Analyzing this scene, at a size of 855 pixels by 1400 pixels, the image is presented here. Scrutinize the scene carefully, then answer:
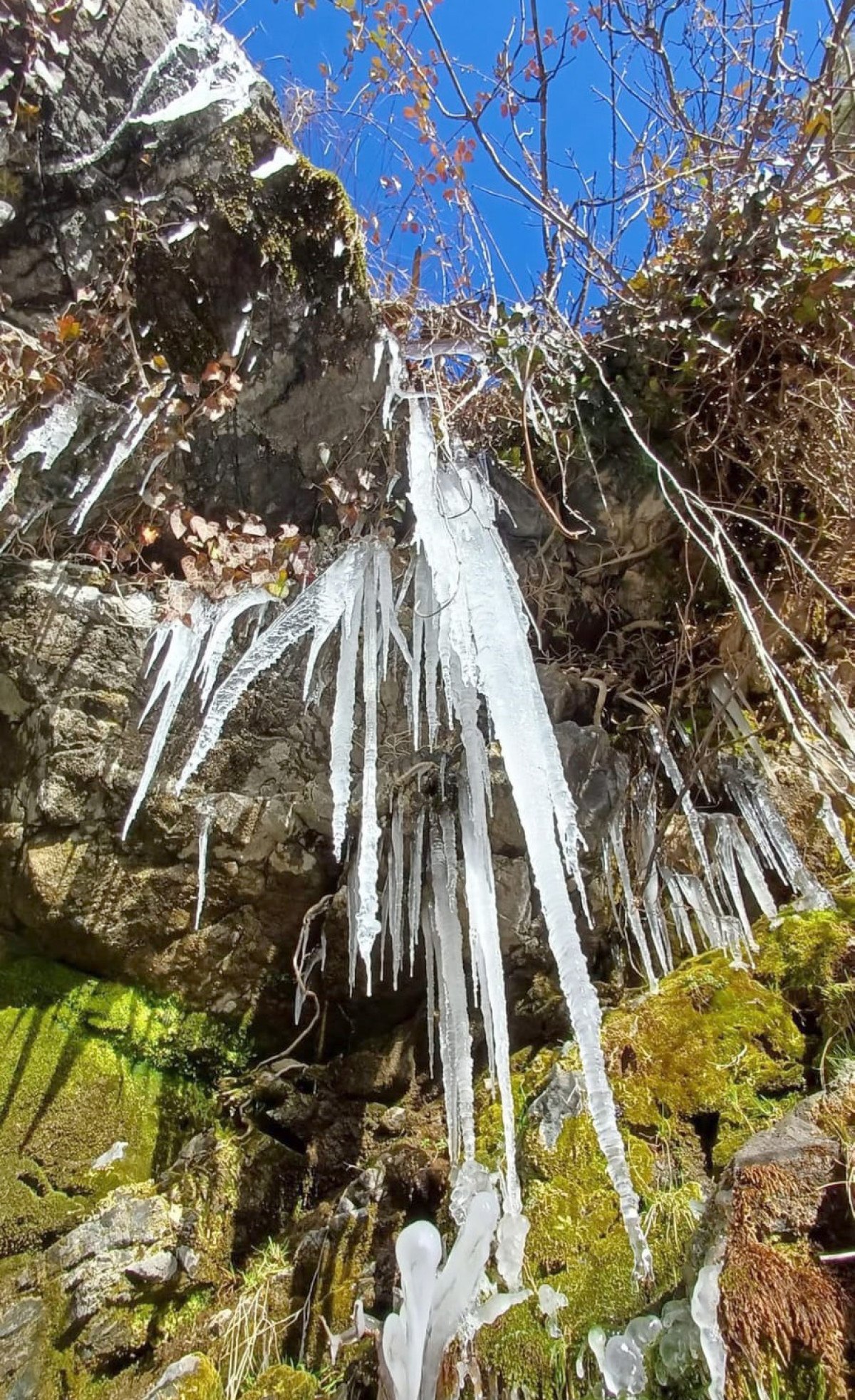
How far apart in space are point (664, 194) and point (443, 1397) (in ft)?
13.1

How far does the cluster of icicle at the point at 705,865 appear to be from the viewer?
107 inches

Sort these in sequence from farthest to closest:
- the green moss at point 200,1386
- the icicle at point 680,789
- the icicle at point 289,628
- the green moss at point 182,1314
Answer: the icicle at point 680,789 → the icicle at point 289,628 → the green moss at point 182,1314 → the green moss at point 200,1386

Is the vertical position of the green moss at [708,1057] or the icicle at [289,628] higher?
the icicle at [289,628]

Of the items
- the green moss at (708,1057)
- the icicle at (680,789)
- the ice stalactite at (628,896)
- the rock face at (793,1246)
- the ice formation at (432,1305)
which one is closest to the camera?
the rock face at (793,1246)

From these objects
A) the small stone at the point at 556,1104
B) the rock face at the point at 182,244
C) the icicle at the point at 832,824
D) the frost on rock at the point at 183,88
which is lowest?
the small stone at the point at 556,1104

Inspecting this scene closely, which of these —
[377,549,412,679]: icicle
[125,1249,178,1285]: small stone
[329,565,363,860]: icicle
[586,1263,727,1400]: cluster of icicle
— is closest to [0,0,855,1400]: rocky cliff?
[125,1249,178,1285]: small stone

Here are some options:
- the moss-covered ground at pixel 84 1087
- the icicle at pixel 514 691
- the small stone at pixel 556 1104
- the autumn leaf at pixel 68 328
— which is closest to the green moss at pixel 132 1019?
the moss-covered ground at pixel 84 1087

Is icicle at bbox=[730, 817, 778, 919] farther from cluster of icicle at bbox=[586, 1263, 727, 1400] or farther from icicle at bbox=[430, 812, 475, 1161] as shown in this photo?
cluster of icicle at bbox=[586, 1263, 727, 1400]

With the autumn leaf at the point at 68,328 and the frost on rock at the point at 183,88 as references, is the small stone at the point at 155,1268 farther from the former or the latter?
the frost on rock at the point at 183,88

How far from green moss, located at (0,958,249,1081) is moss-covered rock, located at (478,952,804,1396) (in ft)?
3.98

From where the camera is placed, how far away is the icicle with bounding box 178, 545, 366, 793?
2.55 metres

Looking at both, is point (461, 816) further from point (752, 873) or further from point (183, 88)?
point (183, 88)

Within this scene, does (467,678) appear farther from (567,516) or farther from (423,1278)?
(423,1278)

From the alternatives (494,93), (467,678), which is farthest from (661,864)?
(494,93)
